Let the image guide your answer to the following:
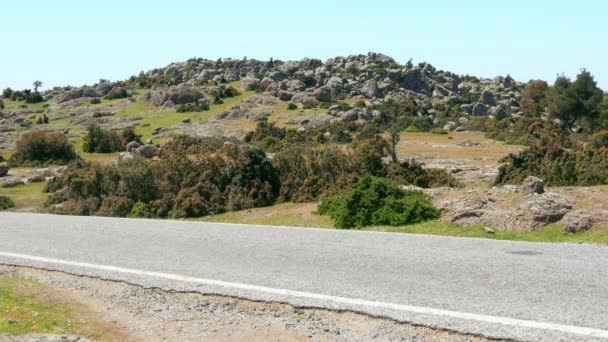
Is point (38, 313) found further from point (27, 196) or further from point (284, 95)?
point (284, 95)

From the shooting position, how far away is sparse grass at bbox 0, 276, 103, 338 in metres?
6.32

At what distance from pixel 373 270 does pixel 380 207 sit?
19.1 ft

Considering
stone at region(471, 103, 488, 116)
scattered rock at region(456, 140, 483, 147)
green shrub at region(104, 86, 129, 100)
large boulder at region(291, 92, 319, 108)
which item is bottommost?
scattered rock at region(456, 140, 483, 147)

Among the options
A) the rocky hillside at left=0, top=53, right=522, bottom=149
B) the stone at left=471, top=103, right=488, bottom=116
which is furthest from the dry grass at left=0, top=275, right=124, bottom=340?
the stone at left=471, top=103, right=488, bottom=116

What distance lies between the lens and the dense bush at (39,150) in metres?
47.6

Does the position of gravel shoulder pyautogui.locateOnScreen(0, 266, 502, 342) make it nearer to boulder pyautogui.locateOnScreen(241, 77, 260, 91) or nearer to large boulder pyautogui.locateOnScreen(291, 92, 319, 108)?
large boulder pyautogui.locateOnScreen(291, 92, 319, 108)

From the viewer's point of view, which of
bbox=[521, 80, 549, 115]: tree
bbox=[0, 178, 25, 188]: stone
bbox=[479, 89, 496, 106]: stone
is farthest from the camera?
bbox=[479, 89, 496, 106]: stone

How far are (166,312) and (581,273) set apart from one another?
4.82 meters

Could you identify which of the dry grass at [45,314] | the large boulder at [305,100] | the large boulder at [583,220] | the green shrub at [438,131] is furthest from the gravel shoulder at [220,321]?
the large boulder at [305,100]

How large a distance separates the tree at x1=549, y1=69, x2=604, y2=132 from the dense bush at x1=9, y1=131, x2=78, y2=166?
47179mm

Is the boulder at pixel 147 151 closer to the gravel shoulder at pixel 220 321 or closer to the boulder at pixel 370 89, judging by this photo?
the gravel shoulder at pixel 220 321

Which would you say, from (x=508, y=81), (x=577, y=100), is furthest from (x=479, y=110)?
(x=508, y=81)

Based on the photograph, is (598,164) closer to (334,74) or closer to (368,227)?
(368,227)

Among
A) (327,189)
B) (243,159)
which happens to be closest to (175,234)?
(327,189)
